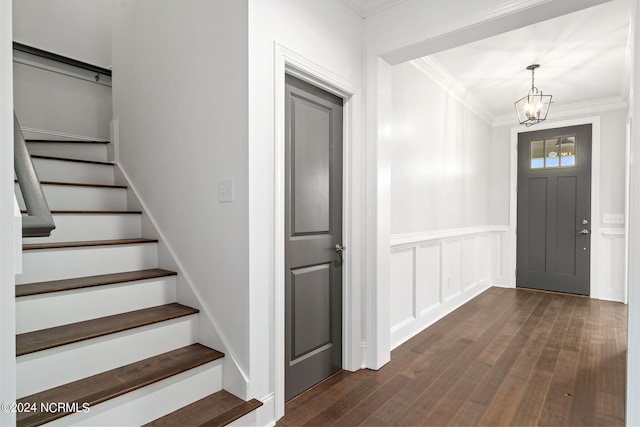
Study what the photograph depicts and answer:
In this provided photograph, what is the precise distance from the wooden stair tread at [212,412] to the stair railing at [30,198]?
106cm

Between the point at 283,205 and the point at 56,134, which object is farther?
the point at 56,134

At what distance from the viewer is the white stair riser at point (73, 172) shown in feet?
8.47

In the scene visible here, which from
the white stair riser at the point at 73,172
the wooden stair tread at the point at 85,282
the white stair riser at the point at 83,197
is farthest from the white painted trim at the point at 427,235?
the white stair riser at the point at 73,172

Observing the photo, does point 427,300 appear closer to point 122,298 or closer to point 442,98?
point 442,98

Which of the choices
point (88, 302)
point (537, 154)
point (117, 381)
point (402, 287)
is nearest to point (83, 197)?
point (88, 302)

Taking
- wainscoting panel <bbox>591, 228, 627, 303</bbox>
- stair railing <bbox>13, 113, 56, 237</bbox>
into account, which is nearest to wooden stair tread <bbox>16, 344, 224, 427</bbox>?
stair railing <bbox>13, 113, 56, 237</bbox>

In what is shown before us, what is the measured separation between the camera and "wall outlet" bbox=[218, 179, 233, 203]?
6.09 ft

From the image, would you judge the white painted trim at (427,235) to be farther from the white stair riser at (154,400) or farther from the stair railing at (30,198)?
the stair railing at (30,198)

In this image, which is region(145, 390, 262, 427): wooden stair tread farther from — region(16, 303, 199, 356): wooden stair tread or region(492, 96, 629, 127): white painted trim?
region(492, 96, 629, 127): white painted trim

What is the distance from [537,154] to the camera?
529 cm

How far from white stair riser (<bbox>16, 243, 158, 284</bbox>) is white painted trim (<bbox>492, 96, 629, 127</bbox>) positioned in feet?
18.2

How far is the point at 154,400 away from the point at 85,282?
0.77m

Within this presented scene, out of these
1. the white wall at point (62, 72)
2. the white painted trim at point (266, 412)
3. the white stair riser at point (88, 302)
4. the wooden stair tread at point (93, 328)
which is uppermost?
the white wall at point (62, 72)

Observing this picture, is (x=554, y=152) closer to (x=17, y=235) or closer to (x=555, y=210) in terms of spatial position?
(x=555, y=210)
